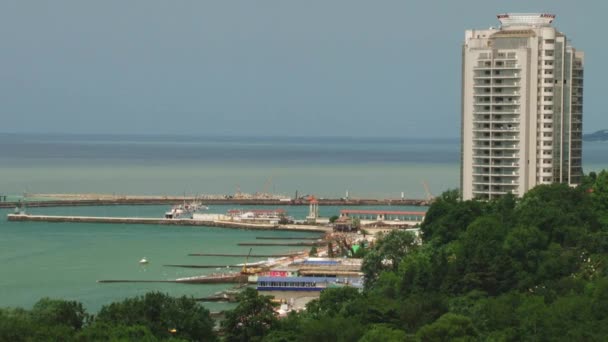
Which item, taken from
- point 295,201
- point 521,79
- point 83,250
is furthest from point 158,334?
point 295,201

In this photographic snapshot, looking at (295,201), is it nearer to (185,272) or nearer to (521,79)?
(185,272)

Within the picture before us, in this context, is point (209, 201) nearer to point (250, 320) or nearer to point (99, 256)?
point (99, 256)

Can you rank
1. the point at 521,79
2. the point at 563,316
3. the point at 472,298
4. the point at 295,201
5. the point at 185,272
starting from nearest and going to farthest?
the point at 563,316 → the point at 472,298 → the point at 521,79 → the point at 185,272 → the point at 295,201

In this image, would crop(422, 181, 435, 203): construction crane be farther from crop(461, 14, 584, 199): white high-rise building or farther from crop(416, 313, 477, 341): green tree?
crop(416, 313, 477, 341): green tree

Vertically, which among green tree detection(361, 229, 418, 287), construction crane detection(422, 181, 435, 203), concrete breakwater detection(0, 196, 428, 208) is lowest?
green tree detection(361, 229, 418, 287)

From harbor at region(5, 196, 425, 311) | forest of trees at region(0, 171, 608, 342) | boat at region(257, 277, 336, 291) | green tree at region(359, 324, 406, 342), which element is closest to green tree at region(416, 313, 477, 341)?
forest of trees at region(0, 171, 608, 342)

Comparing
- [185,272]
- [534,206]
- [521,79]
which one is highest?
[521,79]
